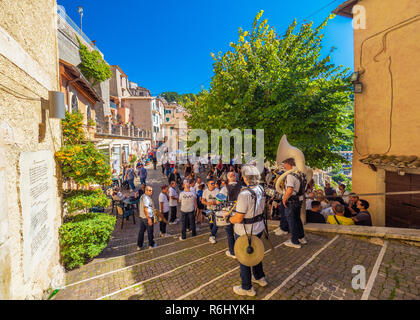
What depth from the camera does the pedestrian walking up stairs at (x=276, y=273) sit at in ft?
9.97

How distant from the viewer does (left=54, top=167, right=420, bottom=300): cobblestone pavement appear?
9.96 ft

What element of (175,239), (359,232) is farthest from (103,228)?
(359,232)

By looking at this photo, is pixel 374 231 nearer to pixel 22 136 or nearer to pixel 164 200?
pixel 164 200

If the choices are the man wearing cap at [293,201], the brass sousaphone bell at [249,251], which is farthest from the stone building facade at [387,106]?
the brass sousaphone bell at [249,251]

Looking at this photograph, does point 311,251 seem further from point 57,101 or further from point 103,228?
point 57,101

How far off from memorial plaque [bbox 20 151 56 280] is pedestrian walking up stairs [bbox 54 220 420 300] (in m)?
1.12

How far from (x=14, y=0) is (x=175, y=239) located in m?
6.25

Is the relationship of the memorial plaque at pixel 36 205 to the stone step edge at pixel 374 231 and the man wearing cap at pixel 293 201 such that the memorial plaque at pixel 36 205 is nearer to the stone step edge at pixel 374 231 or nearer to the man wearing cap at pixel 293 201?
the man wearing cap at pixel 293 201

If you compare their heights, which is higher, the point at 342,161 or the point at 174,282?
the point at 342,161

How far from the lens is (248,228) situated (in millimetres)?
3035

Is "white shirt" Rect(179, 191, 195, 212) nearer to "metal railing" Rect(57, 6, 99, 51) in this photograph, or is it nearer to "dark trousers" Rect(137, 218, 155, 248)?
"dark trousers" Rect(137, 218, 155, 248)

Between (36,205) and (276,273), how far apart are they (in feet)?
14.1

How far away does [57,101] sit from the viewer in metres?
4.19

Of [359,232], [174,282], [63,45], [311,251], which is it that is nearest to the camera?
[174,282]
